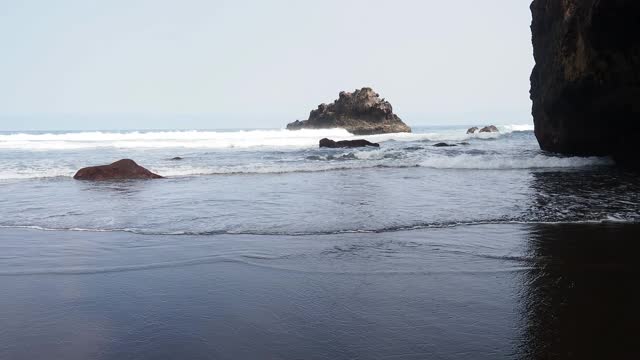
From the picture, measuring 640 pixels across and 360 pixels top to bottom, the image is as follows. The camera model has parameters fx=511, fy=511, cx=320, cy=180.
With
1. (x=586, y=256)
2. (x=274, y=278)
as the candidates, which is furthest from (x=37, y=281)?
(x=586, y=256)

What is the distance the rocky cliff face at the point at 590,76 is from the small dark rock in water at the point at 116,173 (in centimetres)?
1041

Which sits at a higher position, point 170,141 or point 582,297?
point 170,141

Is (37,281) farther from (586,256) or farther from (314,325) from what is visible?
(586,256)

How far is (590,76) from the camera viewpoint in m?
11.3

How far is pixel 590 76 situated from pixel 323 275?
32.0 ft

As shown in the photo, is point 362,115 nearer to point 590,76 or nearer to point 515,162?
point 515,162

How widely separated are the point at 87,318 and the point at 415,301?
2.18 meters

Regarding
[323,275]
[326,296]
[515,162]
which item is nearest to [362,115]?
[515,162]

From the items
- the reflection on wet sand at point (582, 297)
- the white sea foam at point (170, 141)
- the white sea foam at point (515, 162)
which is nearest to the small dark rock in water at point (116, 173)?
the white sea foam at point (515, 162)

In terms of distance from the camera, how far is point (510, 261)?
4.53 meters

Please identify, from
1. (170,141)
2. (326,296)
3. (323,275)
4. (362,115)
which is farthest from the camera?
(362,115)

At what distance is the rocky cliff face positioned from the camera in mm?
9844

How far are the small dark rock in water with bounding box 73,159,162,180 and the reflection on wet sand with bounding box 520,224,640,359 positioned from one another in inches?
397

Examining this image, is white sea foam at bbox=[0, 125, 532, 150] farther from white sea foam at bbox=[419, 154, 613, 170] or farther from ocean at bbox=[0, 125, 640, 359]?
ocean at bbox=[0, 125, 640, 359]
